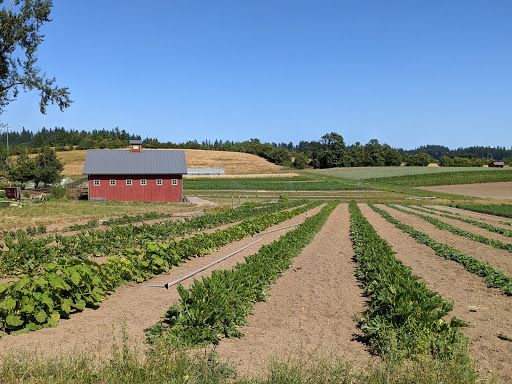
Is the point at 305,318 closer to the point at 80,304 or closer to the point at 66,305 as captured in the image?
the point at 80,304

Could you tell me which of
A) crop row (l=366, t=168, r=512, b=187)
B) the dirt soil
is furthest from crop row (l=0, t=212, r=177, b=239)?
crop row (l=366, t=168, r=512, b=187)

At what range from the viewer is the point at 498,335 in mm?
7430

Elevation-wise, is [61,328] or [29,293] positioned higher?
[29,293]

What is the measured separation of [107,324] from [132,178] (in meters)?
39.9

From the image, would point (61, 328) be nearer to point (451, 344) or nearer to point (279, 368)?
point (279, 368)

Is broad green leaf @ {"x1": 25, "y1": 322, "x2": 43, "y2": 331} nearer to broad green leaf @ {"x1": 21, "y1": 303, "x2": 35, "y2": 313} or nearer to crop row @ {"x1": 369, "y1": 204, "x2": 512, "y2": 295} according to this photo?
broad green leaf @ {"x1": 21, "y1": 303, "x2": 35, "y2": 313}

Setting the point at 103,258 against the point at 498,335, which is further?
the point at 103,258

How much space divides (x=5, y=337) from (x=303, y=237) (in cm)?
1252

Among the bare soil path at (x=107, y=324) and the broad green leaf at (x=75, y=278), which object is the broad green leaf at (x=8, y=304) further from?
the broad green leaf at (x=75, y=278)

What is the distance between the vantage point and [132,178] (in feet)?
149

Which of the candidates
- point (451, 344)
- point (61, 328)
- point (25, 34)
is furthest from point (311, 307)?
point (25, 34)

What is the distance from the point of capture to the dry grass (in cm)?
10857

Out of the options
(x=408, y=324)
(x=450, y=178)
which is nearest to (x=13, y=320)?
(x=408, y=324)

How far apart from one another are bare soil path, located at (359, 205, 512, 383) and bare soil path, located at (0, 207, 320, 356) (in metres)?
5.28
